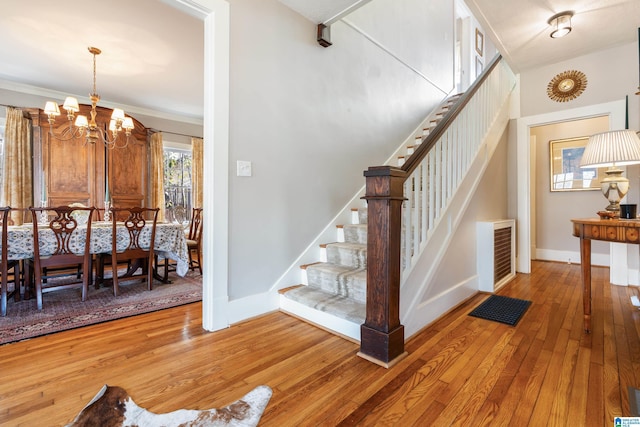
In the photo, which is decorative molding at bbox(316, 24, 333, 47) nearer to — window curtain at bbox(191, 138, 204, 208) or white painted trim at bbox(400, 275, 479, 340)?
white painted trim at bbox(400, 275, 479, 340)

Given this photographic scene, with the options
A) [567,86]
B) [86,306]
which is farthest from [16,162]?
[567,86]

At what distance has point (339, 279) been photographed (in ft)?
7.46

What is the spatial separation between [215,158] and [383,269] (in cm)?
133

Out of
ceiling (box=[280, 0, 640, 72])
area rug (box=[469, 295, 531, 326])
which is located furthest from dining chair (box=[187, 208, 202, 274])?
area rug (box=[469, 295, 531, 326])

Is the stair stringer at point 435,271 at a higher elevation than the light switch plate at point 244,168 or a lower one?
lower

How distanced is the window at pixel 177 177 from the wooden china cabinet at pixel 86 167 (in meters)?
0.60

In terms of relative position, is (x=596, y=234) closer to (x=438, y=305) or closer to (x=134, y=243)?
(x=438, y=305)

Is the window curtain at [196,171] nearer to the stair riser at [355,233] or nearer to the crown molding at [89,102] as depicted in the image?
the crown molding at [89,102]

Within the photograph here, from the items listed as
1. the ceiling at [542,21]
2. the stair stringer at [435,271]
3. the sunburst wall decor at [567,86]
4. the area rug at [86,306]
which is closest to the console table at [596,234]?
the stair stringer at [435,271]

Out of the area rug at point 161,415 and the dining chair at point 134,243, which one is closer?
the area rug at point 161,415

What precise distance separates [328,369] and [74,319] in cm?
205

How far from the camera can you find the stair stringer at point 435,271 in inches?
74.2

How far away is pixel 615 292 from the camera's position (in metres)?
2.87

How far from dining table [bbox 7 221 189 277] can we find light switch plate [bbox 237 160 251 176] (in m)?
1.66
